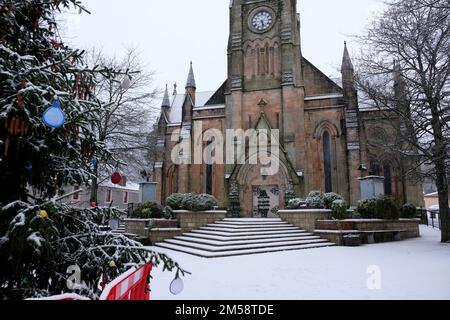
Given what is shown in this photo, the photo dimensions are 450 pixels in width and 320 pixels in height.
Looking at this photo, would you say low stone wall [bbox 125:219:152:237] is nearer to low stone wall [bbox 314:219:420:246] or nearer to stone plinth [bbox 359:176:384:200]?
low stone wall [bbox 314:219:420:246]

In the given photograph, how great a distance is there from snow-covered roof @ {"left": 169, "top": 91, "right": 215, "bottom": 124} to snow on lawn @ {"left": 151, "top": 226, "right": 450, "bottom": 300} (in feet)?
77.6

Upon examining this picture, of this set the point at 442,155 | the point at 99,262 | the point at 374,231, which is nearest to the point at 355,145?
the point at 374,231

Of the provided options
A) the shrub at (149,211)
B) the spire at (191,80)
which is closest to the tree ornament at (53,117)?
the shrub at (149,211)

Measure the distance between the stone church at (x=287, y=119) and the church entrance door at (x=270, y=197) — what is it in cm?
8

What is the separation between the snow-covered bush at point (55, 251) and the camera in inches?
99.0

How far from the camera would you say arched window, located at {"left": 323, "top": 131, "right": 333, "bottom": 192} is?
23661mm

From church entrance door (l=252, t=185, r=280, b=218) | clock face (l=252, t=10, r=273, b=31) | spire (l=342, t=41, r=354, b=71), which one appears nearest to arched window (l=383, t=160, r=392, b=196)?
spire (l=342, t=41, r=354, b=71)

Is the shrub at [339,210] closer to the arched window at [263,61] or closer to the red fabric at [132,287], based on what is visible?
the red fabric at [132,287]

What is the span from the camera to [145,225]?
1483cm

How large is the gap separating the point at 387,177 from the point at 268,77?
12.9m

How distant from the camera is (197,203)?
15.9 m

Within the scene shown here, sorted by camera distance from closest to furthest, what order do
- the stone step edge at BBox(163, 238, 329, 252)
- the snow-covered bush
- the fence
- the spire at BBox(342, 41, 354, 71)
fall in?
the fence < the snow-covered bush < the stone step edge at BBox(163, 238, 329, 252) < the spire at BBox(342, 41, 354, 71)

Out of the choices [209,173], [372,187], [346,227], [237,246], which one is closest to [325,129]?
[372,187]
